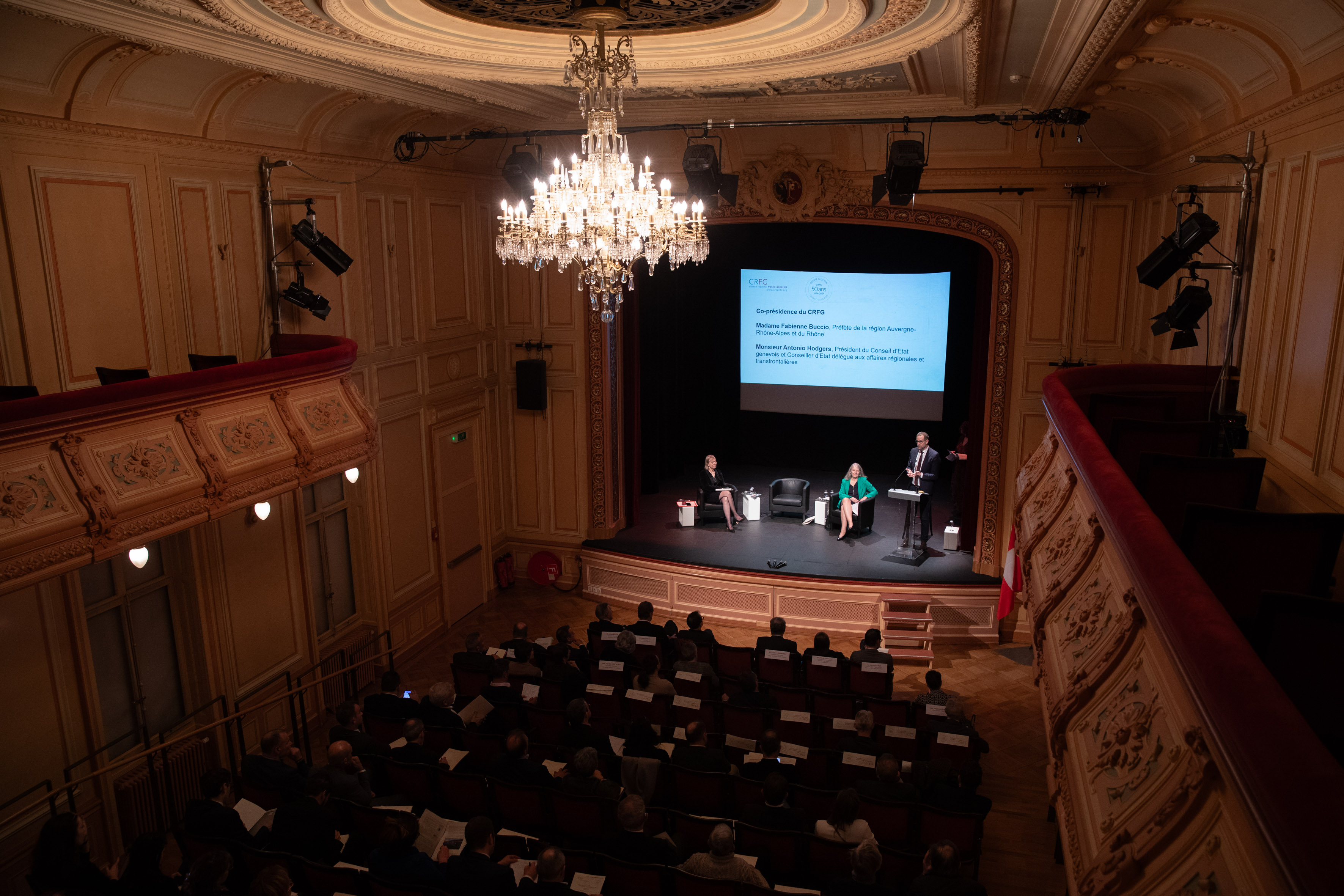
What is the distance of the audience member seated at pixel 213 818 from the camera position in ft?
16.0

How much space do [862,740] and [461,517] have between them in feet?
19.3

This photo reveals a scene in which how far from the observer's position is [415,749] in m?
5.74

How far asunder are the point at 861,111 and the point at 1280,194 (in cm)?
435

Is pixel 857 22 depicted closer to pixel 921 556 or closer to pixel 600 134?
pixel 600 134

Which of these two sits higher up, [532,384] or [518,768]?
[532,384]

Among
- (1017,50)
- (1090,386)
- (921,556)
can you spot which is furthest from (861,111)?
(921,556)

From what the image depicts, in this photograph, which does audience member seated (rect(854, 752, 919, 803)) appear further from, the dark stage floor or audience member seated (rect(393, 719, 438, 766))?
the dark stage floor

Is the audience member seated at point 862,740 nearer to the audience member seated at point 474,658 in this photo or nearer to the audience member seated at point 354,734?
the audience member seated at point 474,658

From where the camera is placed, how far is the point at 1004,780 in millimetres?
7207

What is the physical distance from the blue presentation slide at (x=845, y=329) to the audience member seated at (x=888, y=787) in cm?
669

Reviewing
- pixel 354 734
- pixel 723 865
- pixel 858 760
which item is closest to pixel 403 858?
pixel 723 865

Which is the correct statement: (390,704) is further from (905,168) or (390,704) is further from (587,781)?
(905,168)

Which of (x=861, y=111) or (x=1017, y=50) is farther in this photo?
(x=861, y=111)

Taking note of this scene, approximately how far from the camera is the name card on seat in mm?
5867
